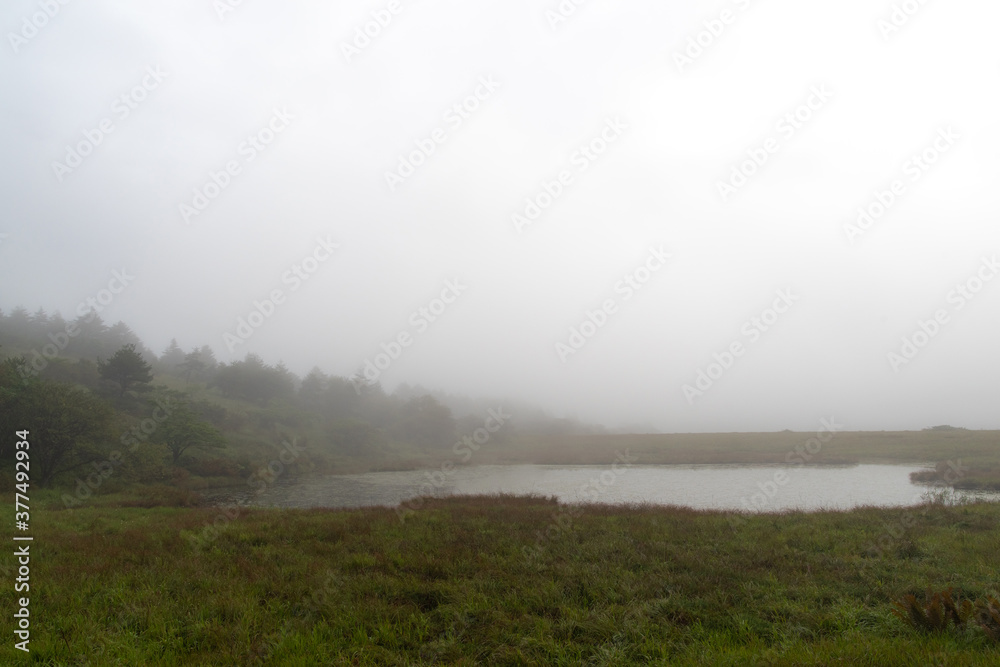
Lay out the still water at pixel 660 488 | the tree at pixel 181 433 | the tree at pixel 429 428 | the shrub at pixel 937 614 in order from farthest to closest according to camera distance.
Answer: the tree at pixel 429 428 < the tree at pixel 181 433 < the still water at pixel 660 488 < the shrub at pixel 937 614

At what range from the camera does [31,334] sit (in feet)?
271

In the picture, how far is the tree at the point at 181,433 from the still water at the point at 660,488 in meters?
7.59

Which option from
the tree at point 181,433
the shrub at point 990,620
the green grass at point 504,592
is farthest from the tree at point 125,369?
the shrub at point 990,620

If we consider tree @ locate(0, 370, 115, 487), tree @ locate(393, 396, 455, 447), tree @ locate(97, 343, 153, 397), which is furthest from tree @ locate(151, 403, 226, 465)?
tree @ locate(393, 396, 455, 447)

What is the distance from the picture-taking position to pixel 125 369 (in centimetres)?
4466

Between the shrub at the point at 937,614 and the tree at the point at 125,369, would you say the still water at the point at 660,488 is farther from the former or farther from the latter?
the tree at the point at 125,369

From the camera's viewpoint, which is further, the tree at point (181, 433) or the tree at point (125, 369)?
the tree at point (125, 369)

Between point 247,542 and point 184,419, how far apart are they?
3079 centimetres

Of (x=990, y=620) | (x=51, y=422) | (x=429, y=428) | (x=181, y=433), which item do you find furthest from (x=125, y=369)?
(x=990, y=620)

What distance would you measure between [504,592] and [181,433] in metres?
38.4

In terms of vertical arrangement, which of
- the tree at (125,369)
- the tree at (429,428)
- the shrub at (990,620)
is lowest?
the tree at (429,428)

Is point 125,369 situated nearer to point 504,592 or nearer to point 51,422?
point 51,422

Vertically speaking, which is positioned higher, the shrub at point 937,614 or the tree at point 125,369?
the tree at point 125,369

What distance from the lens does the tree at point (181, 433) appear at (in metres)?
37.2
